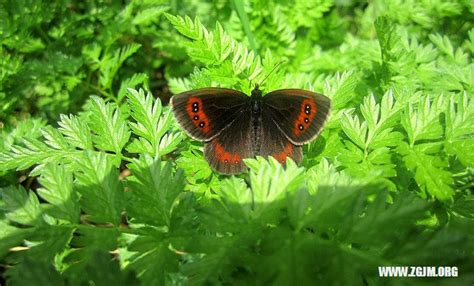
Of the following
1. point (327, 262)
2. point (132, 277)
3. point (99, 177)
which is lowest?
point (132, 277)

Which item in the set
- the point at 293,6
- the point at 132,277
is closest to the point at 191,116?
the point at 132,277

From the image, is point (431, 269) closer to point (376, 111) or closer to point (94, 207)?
point (376, 111)

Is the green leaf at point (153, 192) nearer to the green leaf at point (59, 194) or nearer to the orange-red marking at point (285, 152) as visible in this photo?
the green leaf at point (59, 194)

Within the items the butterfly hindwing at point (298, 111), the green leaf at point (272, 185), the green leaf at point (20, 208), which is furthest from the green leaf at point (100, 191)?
the butterfly hindwing at point (298, 111)

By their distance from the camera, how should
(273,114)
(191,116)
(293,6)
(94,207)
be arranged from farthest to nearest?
(293,6)
(273,114)
(191,116)
(94,207)

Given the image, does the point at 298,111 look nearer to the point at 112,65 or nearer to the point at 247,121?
the point at 247,121

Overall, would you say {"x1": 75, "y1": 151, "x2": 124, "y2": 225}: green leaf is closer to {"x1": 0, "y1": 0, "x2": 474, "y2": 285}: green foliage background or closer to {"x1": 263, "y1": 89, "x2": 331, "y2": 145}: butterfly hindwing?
{"x1": 0, "y1": 0, "x2": 474, "y2": 285}: green foliage background

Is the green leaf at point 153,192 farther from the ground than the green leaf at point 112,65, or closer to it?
closer to it
